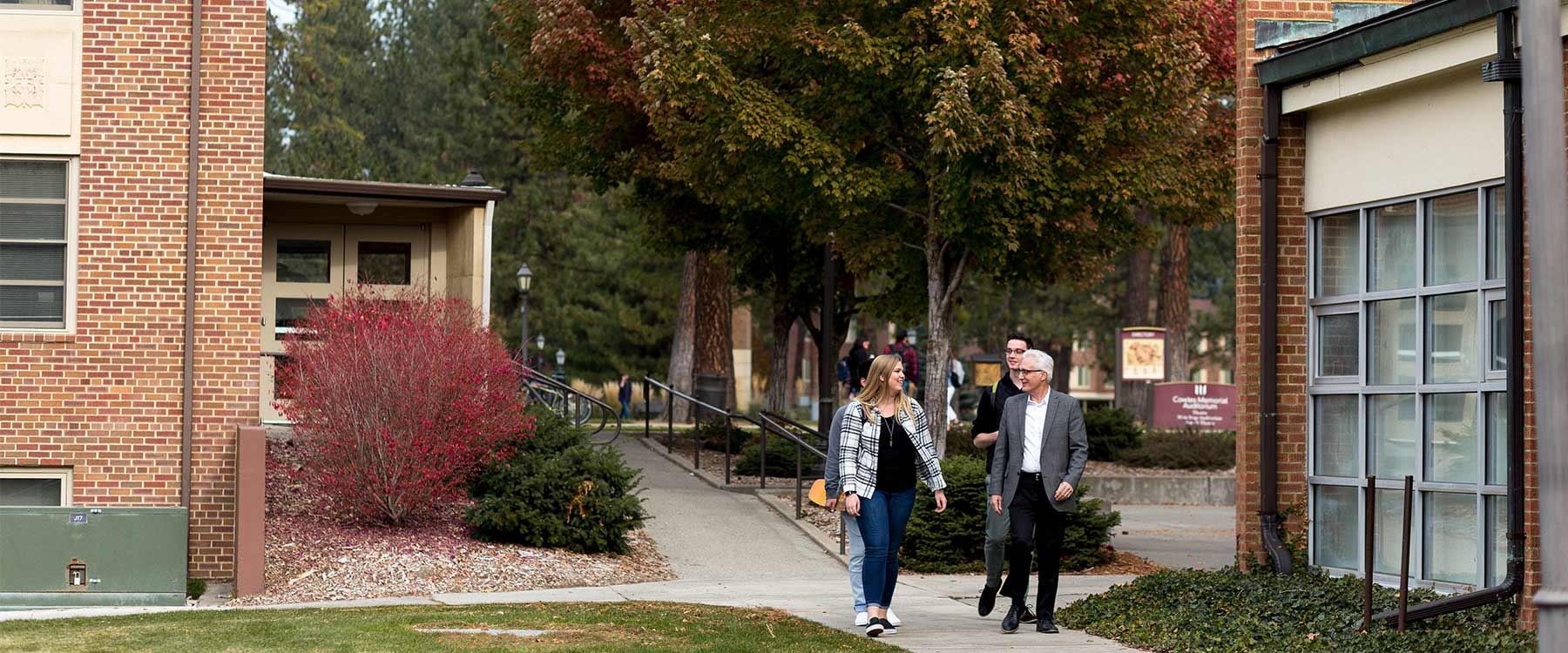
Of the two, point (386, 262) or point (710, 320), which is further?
point (710, 320)

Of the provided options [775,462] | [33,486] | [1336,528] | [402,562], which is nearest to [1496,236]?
[1336,528]

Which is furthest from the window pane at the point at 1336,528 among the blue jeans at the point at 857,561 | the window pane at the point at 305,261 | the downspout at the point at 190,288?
the window pane at the point at 305,261

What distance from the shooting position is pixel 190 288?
1407cm

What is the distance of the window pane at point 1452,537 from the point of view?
9594mm

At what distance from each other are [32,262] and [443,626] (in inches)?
227

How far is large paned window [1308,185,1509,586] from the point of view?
945 centimetres

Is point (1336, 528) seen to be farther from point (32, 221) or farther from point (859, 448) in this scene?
point (32, 221)

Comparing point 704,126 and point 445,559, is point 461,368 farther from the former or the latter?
point 704,126

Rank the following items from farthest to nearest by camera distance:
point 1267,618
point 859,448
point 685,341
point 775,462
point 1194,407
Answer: point 685,341, point 1194,407, point 775,462, point 859,448, point 1267,618

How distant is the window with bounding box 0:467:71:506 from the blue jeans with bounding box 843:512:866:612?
6.95 meters

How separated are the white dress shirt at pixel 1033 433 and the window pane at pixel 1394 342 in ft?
6.55

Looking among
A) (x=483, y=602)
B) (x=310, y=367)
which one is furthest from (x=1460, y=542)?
(x=310, y=367)

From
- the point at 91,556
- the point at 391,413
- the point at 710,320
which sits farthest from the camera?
the point at 710,320

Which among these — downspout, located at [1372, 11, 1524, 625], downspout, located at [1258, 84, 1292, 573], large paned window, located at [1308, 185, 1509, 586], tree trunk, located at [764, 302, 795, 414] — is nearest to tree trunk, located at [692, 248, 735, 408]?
tree trunk, located at [764, 302, 795, 414]
